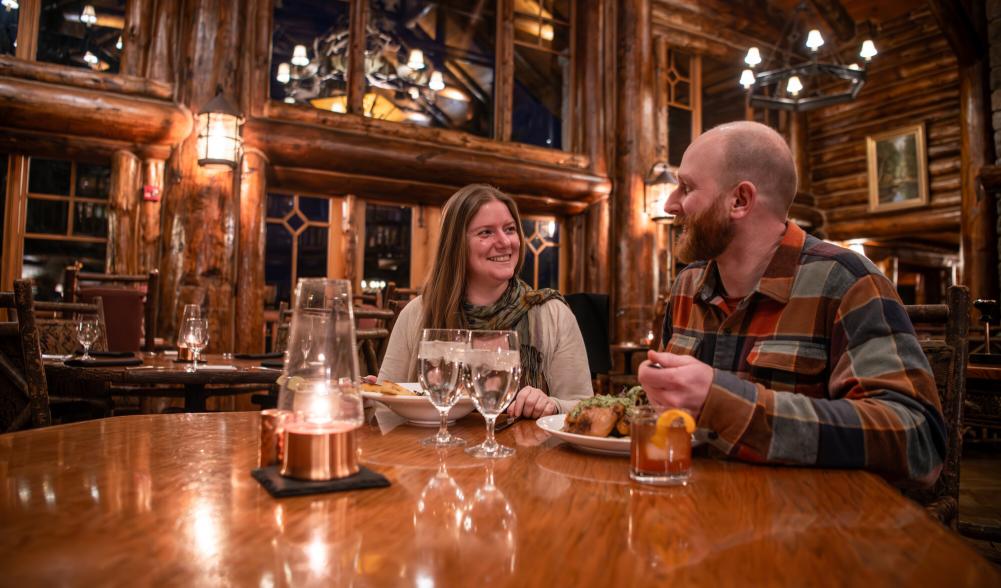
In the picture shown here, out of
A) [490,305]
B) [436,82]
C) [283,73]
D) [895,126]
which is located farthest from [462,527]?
[895,126]

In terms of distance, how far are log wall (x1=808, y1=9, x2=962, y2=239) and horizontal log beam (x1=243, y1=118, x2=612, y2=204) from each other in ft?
14.9

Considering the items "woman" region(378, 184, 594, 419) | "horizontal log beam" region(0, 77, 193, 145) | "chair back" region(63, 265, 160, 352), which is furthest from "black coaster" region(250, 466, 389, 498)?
"horizontal log beam" region(0, 77, 193, 145)

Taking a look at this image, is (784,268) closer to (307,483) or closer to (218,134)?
(307,483)

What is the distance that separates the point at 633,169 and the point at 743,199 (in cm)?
657

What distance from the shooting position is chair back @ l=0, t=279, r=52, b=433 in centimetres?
221

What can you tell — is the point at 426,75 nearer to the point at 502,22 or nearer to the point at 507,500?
the point at 502,22

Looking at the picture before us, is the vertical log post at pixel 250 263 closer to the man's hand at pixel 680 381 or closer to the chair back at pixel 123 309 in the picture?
the chair back at pixel 123 309

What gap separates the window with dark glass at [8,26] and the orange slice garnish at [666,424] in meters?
6.83

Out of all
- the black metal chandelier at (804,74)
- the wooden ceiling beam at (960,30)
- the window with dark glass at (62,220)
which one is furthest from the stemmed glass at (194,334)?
the wooden ceiling beam at (960,30)

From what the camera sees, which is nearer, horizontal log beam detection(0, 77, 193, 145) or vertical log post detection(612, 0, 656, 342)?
horizontal log beam detection(0, 77, 193, 145)

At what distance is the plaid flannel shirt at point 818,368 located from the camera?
97 centimetres

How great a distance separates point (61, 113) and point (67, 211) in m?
1.19

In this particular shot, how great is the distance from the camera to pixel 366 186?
6.87 metres

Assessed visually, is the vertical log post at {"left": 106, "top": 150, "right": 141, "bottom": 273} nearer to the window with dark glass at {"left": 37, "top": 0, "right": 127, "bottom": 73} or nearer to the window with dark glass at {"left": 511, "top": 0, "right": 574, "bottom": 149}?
the window with dark glass at {"left": 37, "top": 0, "right": 127, "bottom": 73}
